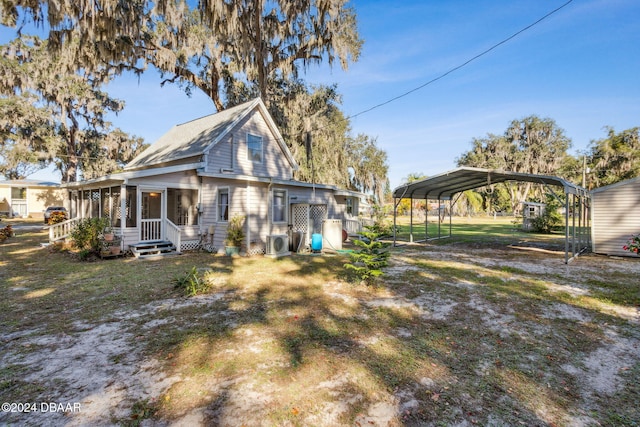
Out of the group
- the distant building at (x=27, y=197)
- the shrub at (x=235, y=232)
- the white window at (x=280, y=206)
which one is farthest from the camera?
the distant building at (x=27, y=197)

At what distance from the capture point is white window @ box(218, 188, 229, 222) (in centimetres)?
1170

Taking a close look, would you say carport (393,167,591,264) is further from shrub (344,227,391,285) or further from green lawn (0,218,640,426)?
shrub (344,227,391,285)

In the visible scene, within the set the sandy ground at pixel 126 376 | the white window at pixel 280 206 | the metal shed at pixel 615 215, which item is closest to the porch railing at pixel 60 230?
the white window at pixel 280 206

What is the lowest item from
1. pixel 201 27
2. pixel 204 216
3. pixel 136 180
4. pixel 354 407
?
pixel 354 407

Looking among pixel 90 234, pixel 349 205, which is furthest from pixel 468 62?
pixel 90 234

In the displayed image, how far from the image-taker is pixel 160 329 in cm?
441

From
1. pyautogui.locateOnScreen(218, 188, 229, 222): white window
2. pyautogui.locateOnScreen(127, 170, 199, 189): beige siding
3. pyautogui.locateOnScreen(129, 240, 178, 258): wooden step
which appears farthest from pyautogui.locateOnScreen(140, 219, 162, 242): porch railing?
pyautogui.locateOnScreen(218, 188, 229, 222): white window

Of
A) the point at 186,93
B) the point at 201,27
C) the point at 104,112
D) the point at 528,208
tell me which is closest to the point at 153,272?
the point at 201,27

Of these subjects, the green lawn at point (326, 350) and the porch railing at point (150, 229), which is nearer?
the green lawn at point (326, 350)

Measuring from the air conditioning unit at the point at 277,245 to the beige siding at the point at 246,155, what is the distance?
448 cm

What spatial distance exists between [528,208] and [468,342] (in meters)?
26.5

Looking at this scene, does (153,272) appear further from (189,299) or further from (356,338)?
(356,338)

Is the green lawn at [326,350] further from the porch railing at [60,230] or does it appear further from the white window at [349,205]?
the white window at [349,205]

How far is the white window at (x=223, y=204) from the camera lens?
11.7 m
